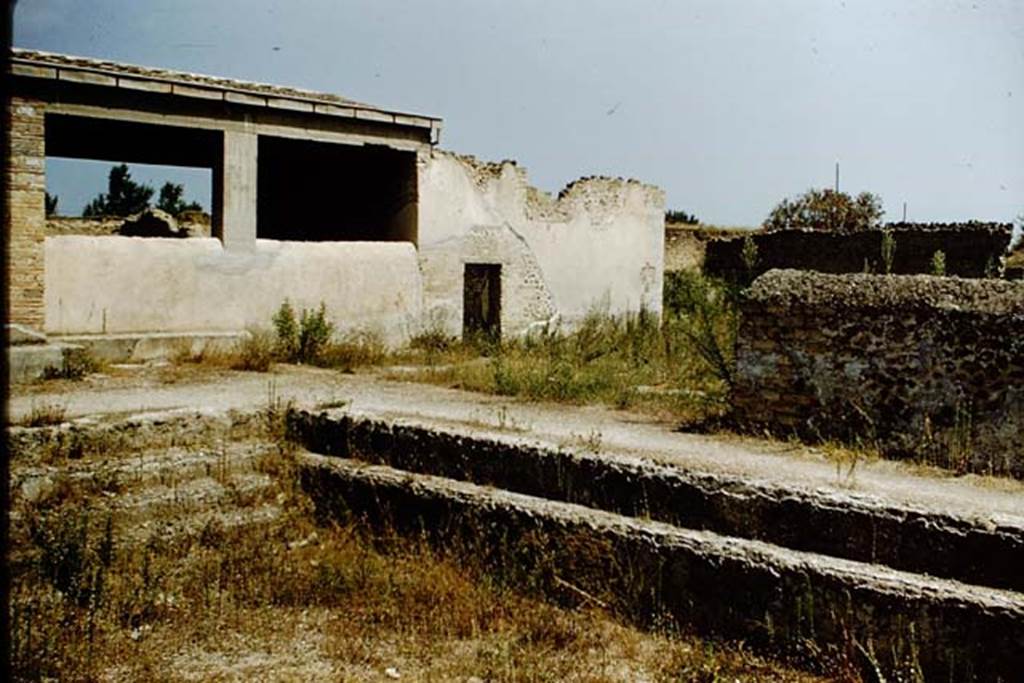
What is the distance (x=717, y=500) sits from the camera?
213 inches

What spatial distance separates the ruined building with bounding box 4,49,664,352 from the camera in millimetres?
10328

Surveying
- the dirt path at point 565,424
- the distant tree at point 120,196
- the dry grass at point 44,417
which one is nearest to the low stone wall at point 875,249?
the dirt path at point 565,424

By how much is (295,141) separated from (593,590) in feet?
29.7

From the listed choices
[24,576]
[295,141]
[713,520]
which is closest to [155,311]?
[295,141]

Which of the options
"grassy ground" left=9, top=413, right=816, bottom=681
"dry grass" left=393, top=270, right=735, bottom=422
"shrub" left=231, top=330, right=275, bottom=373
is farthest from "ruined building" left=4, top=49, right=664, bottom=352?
"grassy ground" left=9, top=413, right=816, bottom=681

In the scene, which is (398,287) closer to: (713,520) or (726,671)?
(713,520)

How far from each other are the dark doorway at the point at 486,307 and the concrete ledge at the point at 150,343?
3735 mm

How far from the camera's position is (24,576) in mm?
5582

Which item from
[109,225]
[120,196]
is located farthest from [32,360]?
[120,196]

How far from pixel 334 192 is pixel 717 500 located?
1097 centimetres

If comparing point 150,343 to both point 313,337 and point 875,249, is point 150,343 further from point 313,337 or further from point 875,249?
point 875,249

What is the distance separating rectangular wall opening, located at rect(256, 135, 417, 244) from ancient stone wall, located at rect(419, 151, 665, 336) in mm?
493

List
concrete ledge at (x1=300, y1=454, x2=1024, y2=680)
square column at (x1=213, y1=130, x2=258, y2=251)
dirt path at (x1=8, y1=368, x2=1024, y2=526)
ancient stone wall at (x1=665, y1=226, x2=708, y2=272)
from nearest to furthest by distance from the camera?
concrete ledge at (x1=300, y1=454, x2=1024, y2=680) < dirt path at (x1=8, y1=368, x2=1024, y2=526) < square column at (x1=213, y1=130, x2=258, y2=251) < ancient stone wall at (x1=665, y1=226, x2=708, y2=272)

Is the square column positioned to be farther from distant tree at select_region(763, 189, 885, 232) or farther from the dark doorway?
distant tree at select_region(763, 189, 885, 232)
